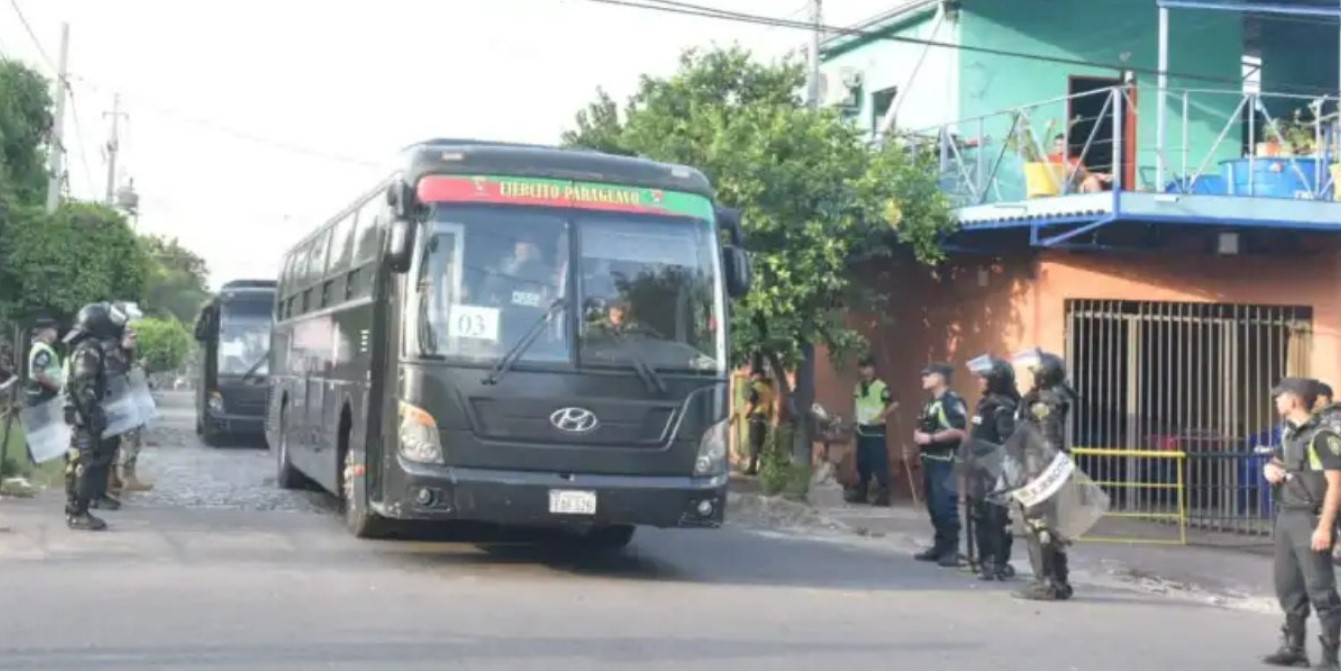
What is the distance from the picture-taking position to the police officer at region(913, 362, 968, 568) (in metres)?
13.1

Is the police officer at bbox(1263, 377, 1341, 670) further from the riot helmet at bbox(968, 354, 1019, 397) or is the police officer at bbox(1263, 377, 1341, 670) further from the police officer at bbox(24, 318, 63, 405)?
the police officer at bbox(24, 318, 63, 405)

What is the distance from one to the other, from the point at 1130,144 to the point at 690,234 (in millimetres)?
10289

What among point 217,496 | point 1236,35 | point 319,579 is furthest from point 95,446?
point 1236,35

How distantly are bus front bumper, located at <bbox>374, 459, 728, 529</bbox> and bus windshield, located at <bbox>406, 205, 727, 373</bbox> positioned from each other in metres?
0.79

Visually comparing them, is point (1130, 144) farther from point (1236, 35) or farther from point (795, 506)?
point (795, 506)

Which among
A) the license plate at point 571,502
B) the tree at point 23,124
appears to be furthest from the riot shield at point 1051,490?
the tree at point 23,124

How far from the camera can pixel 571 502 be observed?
1065 cm

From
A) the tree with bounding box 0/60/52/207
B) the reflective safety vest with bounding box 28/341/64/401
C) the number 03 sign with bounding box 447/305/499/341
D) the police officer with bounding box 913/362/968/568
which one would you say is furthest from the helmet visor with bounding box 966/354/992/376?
the tree with bounding box 0/60/52/207

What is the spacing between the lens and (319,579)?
10.7m

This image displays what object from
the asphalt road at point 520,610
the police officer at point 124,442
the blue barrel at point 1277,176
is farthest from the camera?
the blue barrel at point 1277,176

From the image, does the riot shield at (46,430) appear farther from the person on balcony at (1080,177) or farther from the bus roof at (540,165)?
the person on balcony at (1080,177)

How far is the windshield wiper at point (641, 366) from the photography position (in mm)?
10914

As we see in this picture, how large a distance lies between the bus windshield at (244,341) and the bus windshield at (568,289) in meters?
17.6

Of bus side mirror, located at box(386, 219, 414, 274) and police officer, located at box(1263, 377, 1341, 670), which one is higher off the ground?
bus side mirror, located at box(386, 219, 414, 274)
